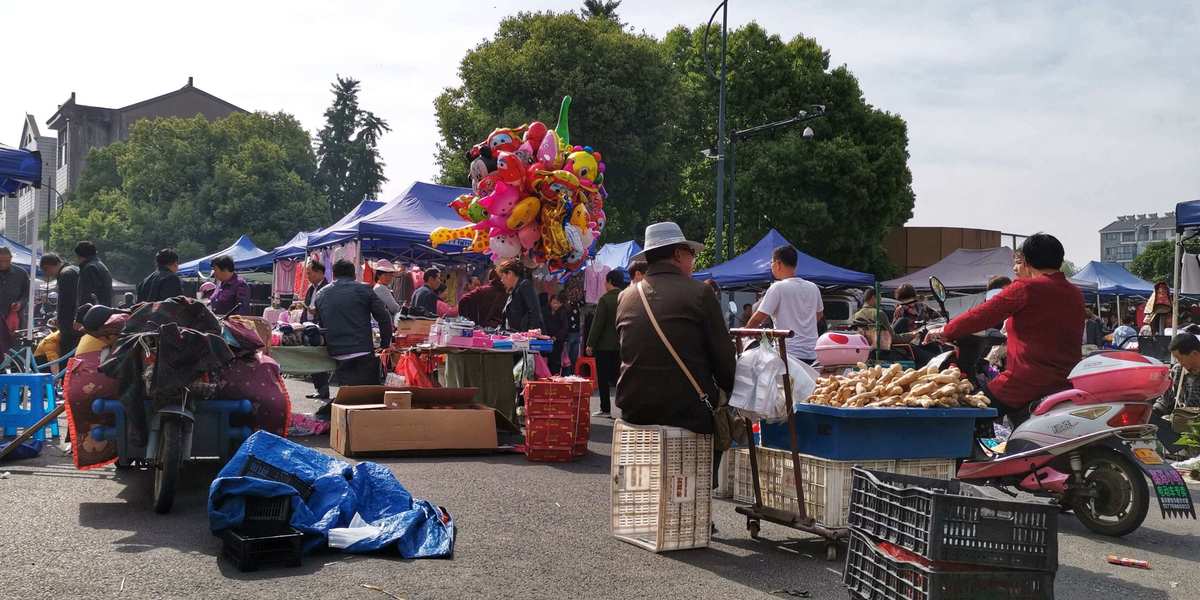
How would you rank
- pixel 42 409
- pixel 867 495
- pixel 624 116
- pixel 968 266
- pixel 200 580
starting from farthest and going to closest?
pixel 624 116
pixel 968 266
pixel 42 409
pixel 200 580
pixel 867 495

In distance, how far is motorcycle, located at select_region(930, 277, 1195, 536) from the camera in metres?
6.68

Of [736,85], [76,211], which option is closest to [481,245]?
[736,85]

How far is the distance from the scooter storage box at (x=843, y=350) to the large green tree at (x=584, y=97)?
100ft

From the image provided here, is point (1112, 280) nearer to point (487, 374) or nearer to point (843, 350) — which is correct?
point (487, 374)

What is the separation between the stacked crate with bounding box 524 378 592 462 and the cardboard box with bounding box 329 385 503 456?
0.56 metres

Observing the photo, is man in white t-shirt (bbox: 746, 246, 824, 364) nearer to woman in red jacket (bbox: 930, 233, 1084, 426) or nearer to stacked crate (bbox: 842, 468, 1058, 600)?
woman in red jacket (bbox: 930, 233, 1084, 426)

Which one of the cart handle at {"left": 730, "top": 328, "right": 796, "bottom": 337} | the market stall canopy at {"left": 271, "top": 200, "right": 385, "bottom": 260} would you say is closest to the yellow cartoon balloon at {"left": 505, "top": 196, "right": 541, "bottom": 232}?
the market stall canopy at {"left": 271, "top": 200, "right": 385, "bottom": 260}

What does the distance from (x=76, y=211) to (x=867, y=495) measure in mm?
71170

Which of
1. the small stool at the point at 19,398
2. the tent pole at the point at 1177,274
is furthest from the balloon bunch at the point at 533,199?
the tent pole at the point at 1177,274

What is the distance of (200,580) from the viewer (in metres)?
4.98

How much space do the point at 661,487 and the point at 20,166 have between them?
977 centimetres

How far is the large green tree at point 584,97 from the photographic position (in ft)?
124

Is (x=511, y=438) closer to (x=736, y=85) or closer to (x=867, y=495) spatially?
(x=867, y=495)

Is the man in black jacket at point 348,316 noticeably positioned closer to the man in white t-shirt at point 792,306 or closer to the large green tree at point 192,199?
the man in white t-shirt at point 792,306
